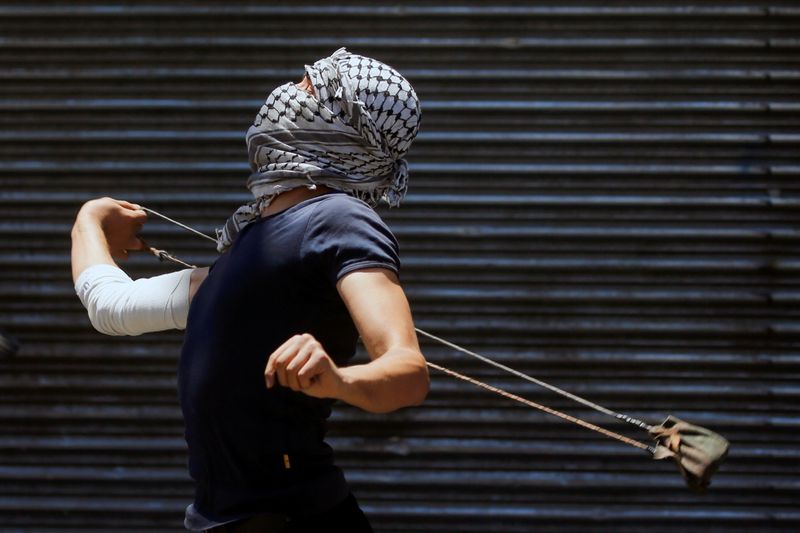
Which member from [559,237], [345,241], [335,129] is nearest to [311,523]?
[345,241]

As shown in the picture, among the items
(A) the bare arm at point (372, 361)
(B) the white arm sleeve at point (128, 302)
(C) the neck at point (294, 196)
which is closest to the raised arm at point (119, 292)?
(B) the white arm sleeve at point (128, 302)

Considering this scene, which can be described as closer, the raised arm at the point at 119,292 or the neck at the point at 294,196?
the neck at the point at 294,196

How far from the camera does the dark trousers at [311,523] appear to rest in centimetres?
212

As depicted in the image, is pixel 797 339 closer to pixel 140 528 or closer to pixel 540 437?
pixel 540 437

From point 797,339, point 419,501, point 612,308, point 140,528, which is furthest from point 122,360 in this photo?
point 797,339

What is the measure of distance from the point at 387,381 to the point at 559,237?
3.31 meters

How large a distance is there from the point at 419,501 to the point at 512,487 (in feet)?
1.37

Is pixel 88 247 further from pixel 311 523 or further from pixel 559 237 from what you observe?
pixel 559 237

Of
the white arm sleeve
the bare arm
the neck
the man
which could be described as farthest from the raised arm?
the bare arm

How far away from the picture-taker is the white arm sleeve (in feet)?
7.88

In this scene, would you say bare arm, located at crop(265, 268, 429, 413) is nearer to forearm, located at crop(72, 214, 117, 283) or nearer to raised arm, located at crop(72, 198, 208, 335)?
raised arm, located at crop(72, 198, 208, 335)

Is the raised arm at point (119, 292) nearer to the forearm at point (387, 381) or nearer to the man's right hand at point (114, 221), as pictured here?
the man's right hand at point (114, 221)

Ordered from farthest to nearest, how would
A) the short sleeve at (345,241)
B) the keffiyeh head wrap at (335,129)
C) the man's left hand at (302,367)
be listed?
1. the keffiyeh head wrap at (335,129)
2. the short sleeve at (345,241)
3. the man's left hand at (302,367)

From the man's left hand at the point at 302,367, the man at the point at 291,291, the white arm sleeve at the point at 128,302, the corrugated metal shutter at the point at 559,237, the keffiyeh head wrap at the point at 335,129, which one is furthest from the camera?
the corrugated metal shutter at the point at 559,237
